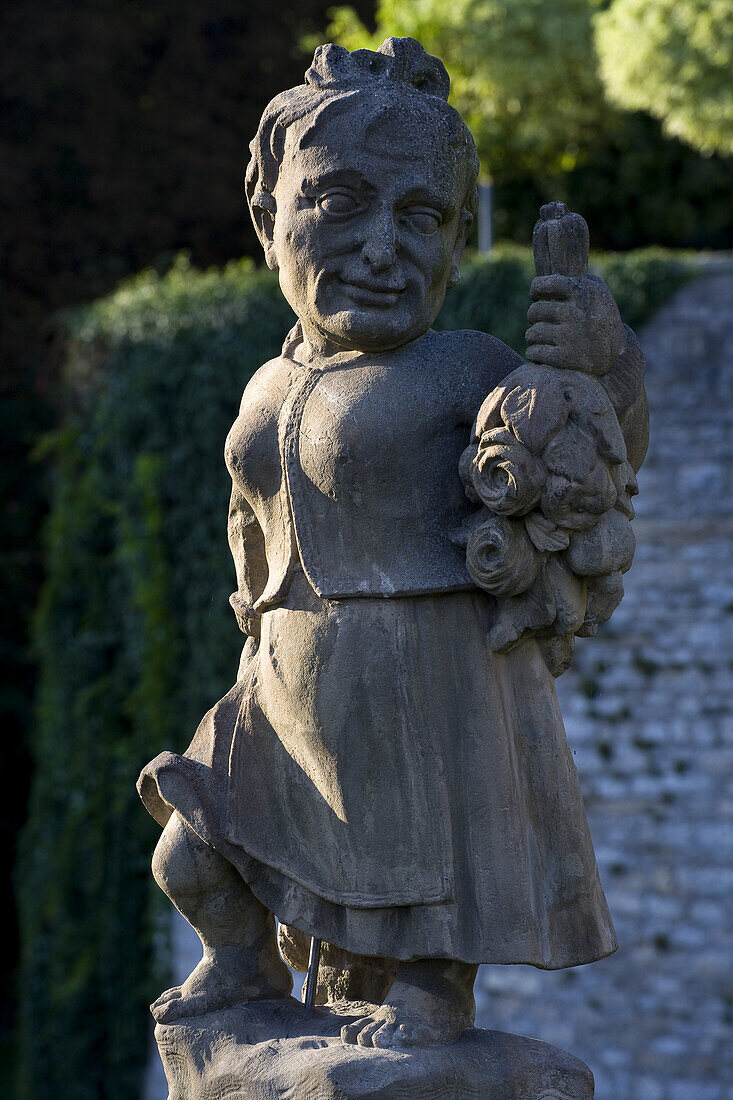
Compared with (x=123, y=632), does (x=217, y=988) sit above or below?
below

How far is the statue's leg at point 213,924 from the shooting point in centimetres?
334

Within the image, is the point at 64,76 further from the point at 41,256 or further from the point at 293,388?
the point at 293,388

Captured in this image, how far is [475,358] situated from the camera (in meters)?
3.29

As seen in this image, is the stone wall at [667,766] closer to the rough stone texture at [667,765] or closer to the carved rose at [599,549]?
the rough stone texture at [667,765]

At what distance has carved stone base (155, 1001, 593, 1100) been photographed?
9.98 feet

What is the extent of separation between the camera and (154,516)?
372 inches

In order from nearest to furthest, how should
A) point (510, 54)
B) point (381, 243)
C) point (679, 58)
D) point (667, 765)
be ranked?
point (381, 243) < point (667, 765) < point (679, 58) < point (510, 54)

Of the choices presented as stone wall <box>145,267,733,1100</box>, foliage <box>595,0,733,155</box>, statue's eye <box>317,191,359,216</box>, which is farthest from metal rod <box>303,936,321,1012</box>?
foliage <box>595,0,733,155</box>

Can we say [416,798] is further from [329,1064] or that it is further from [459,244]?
[459,244]

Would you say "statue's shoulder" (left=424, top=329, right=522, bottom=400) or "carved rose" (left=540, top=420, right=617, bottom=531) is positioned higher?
"statue's shoulder" (left=424, top=329, right=522, bottom=400)

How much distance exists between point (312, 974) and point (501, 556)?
1038 millimetres

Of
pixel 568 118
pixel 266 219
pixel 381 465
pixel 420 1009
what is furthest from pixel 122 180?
pixel 420 1009

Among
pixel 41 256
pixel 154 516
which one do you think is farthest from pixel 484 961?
pixel 41 256

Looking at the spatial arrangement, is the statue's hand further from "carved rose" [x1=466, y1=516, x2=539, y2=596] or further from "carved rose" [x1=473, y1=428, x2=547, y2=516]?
"carved rose" [x1=466, y1=516, x2=539, y2=596]
